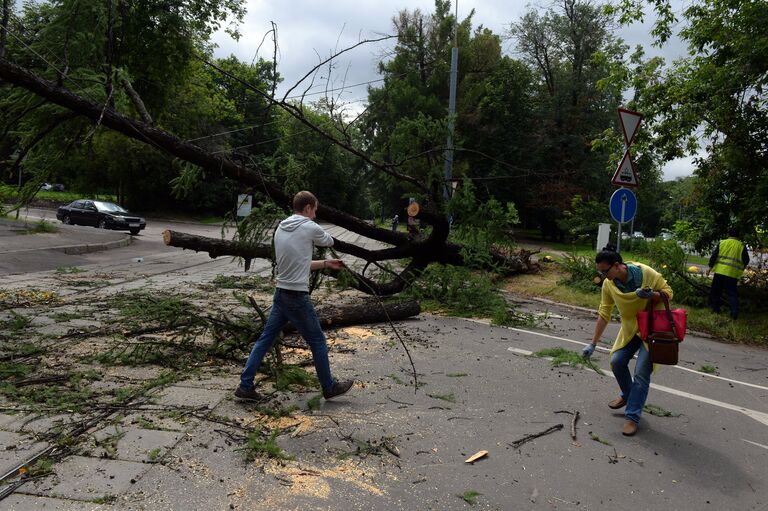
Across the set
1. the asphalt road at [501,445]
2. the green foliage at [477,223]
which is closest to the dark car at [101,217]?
the green foliage at [477,223]

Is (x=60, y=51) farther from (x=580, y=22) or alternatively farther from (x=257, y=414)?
(x=580, y=22)

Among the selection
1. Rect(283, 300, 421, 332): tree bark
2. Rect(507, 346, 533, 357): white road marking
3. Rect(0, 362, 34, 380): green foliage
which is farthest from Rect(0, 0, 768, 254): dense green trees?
Rect(0, 362, 34, 380): green foliage

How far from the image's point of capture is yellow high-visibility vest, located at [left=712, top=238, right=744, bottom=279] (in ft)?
29.7

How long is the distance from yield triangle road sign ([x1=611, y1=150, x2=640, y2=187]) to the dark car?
71.8 ft

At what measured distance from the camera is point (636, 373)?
435 centimetres

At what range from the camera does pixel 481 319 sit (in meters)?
8.87

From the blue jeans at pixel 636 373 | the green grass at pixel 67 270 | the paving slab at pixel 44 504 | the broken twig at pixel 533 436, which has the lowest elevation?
the green grass at pixel 67 270

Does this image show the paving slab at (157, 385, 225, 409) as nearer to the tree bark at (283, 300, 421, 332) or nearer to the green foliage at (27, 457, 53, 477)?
the green foliage at (27, 457, 53, 477)

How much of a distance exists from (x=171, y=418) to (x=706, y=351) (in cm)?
689

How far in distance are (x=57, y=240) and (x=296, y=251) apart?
1609cm

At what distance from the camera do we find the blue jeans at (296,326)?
4.42 metres

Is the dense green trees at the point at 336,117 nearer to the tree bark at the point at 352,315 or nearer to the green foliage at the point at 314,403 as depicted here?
the tree bark at the point at 352,315

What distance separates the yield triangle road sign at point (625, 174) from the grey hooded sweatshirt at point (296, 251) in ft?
20.1

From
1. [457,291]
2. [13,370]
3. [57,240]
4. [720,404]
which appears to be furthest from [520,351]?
[57,240]
